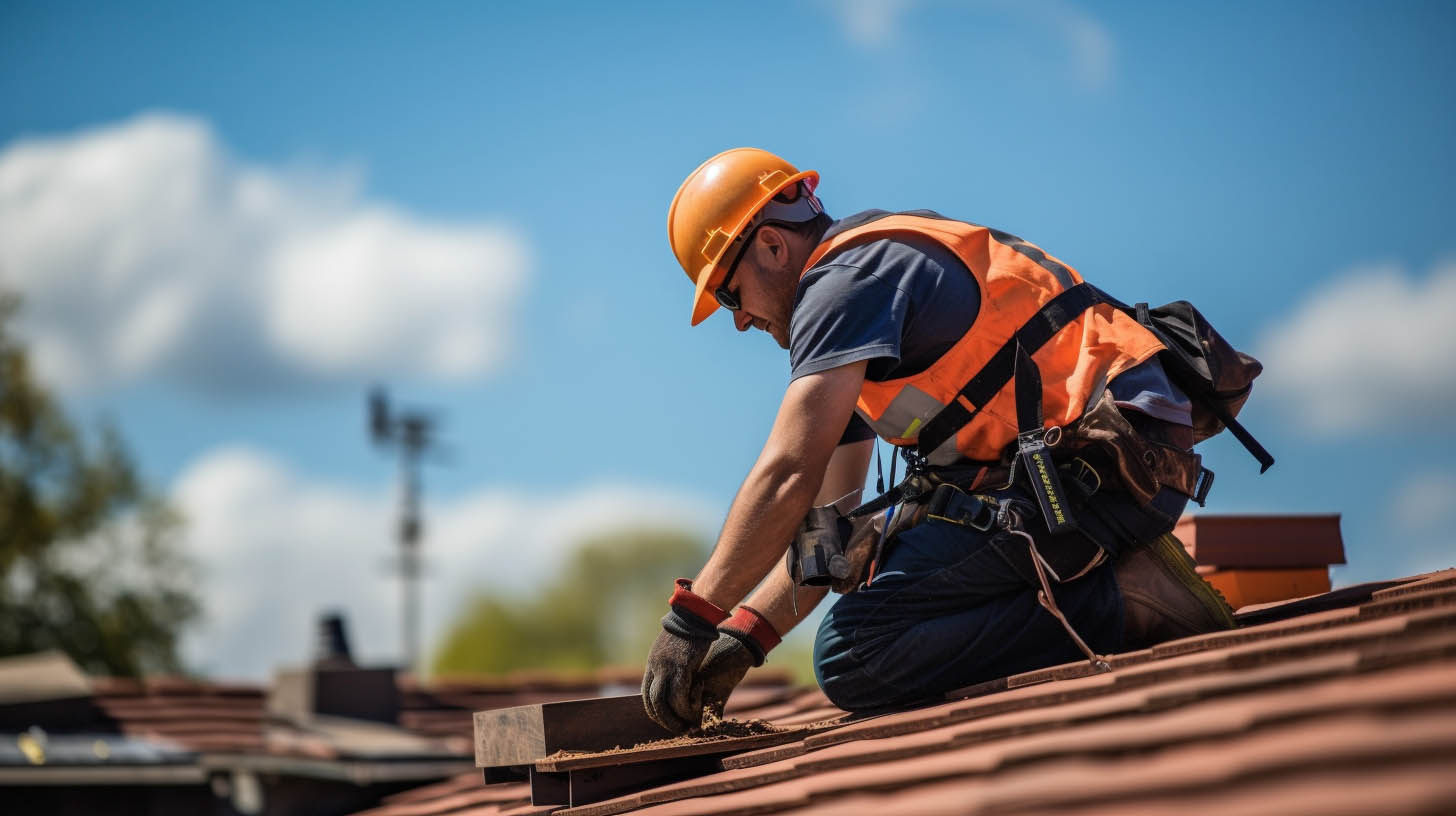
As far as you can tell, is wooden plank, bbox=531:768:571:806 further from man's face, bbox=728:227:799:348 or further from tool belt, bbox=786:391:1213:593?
man's face, bbox=728:227:799:348

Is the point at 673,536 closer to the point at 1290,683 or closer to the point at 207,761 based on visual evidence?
the point at 207,761

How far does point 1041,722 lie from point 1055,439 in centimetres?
84

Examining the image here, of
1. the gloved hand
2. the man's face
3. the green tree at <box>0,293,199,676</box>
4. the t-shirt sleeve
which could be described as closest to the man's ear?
the man's face

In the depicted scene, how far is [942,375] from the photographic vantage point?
10.5 ft

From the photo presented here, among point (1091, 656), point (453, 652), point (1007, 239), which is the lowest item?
point (1091, 656)

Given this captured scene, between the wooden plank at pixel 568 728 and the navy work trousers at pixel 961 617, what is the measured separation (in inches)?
22.5

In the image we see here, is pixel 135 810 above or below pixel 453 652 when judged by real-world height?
below

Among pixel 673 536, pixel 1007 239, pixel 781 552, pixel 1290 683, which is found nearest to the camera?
pixel 1290 683

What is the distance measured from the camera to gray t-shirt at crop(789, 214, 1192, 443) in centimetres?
303

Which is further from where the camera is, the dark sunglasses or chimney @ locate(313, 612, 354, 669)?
chimney @ locate(313, 612, 354, 669)

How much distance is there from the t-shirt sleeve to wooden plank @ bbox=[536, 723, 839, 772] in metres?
0.89

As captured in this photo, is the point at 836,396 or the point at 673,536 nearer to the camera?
the point at 836,396

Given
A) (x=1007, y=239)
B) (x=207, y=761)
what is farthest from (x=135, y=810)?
(x=1007, y=239)

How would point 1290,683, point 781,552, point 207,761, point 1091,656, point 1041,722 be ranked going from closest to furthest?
point 1290,683
point 1041,722
point 1091,656
point 781,552
point 207,761
